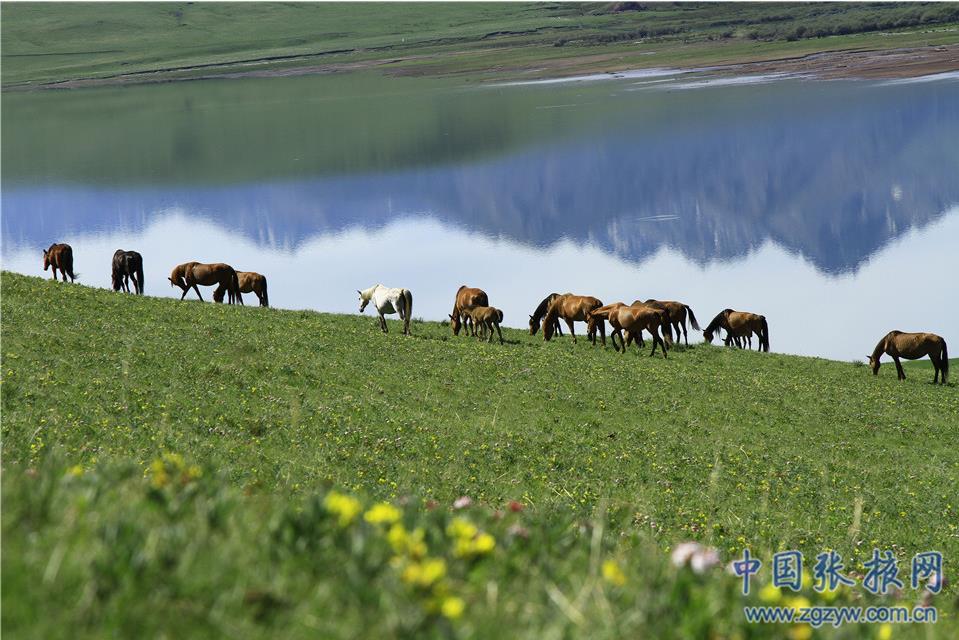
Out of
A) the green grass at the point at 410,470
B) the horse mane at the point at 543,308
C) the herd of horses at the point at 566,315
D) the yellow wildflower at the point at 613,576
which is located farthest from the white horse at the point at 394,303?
the yellow wildflower at the point at 613,576

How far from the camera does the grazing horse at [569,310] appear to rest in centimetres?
3772

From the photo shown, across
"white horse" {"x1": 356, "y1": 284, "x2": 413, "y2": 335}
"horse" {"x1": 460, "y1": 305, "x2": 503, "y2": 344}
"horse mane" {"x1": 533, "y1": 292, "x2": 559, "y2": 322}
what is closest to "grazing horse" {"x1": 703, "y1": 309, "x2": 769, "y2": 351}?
"horse mane" {"x1": 533, "y1": 292, "x2": 559, "y2": 322}

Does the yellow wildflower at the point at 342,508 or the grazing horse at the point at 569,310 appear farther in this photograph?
the grazing horse at the point at 569,310

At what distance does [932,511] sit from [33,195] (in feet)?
396

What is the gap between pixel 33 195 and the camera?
387ft

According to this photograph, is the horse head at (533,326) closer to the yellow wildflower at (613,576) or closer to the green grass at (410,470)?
the green grass at (410,470)

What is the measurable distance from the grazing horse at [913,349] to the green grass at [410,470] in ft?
4.38

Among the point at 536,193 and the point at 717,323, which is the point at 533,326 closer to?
the point at 717,323

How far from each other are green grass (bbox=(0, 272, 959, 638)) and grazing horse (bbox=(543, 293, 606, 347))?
2248 millimetres

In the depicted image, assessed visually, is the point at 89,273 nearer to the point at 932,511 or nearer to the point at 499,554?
the point at 932,511

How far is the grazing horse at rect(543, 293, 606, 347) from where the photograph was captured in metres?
37.7

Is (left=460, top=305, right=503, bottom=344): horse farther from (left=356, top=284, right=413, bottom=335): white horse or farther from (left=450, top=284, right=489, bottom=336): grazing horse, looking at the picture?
(left=356, top=284, right=413, bottom=335): white horse

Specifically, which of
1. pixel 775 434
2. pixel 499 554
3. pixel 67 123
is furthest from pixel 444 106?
pixel 499 554

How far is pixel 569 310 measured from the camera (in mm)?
38406
